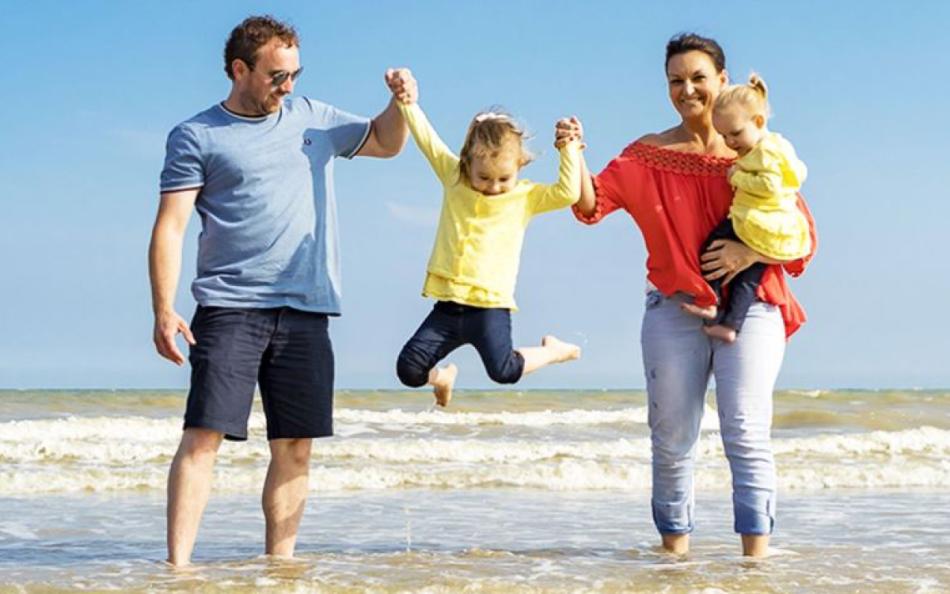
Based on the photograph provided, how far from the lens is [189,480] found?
5.09m

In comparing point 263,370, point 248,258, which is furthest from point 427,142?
point 263,370

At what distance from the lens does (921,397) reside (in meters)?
25.2

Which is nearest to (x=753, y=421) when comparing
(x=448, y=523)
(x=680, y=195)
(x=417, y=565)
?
(x=680, y=195)

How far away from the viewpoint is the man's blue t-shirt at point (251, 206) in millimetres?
5043

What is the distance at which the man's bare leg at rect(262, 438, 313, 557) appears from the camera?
17.9 feet

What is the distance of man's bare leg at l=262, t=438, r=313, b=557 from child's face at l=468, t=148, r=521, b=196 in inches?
55.7

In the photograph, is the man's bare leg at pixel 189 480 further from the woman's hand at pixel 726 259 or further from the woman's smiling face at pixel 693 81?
the woman's smiling face at pixel 693 81

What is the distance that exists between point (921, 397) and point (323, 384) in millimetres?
22282

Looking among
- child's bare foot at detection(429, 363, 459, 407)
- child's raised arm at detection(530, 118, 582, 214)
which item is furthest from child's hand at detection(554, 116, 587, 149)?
child's bare foot at detection(429, 363, 459, 407)

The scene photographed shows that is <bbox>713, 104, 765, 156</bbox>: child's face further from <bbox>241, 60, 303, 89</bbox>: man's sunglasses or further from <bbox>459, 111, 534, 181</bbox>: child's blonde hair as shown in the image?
<bbox>241, 60, 303, 89</bbox>: man's sunglasses

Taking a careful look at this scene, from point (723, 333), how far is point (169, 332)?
2.30 m

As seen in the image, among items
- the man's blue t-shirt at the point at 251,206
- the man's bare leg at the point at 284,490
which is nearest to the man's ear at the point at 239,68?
the man's blue t-shirt at the point at 251,206

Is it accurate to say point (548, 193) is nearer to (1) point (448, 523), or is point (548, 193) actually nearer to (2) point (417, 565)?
(2) point (417, 565)

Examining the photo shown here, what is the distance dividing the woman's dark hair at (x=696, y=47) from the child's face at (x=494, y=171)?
0.80 metres
